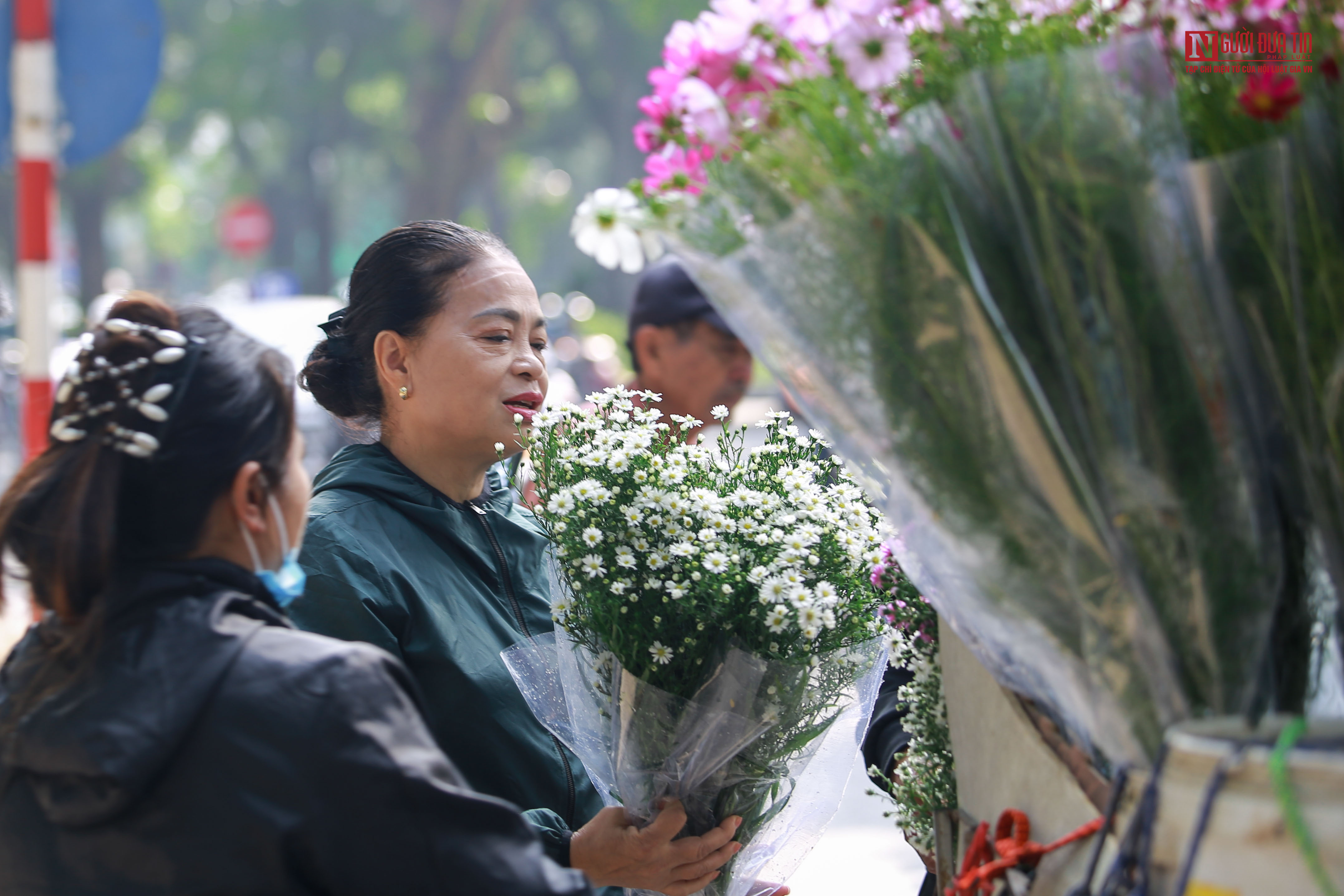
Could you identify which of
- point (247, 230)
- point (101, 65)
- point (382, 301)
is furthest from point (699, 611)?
point (247, 230)

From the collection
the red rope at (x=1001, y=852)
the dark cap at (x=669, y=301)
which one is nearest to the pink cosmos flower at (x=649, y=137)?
the red rope at (x=1001, y=852)

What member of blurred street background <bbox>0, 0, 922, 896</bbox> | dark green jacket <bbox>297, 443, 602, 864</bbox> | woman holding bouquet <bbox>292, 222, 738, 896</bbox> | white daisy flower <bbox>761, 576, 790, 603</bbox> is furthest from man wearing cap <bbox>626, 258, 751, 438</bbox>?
blurred street background <bbox>0, 0, 922, 896</bbox>

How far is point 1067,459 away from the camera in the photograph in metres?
1.07

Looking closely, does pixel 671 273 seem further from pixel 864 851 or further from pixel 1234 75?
pixel 1234 75

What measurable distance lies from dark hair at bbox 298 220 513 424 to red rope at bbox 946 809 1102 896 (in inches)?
54.0

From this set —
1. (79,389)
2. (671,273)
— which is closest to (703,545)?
(79,389)

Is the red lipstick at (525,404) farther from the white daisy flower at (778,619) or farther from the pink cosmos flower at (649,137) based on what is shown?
the pink cosmos flower at (649,137)

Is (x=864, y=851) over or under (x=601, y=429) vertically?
under

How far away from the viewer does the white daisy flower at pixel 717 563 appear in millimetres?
1577

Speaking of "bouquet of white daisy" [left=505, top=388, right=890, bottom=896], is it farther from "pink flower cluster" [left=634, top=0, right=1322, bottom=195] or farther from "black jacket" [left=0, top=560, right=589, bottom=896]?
"pink flower cluster" [left=634, top=0, right=1322, bottom=195]

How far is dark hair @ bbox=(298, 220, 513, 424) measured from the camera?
232 cm

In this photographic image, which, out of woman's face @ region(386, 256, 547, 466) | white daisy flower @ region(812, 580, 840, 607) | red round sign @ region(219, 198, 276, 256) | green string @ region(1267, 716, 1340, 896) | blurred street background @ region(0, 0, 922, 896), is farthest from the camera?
red round sign @ region(219, 198, 276, 256)

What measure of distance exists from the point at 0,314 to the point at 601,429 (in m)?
6.04

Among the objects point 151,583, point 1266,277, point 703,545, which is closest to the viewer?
point 1266,277
